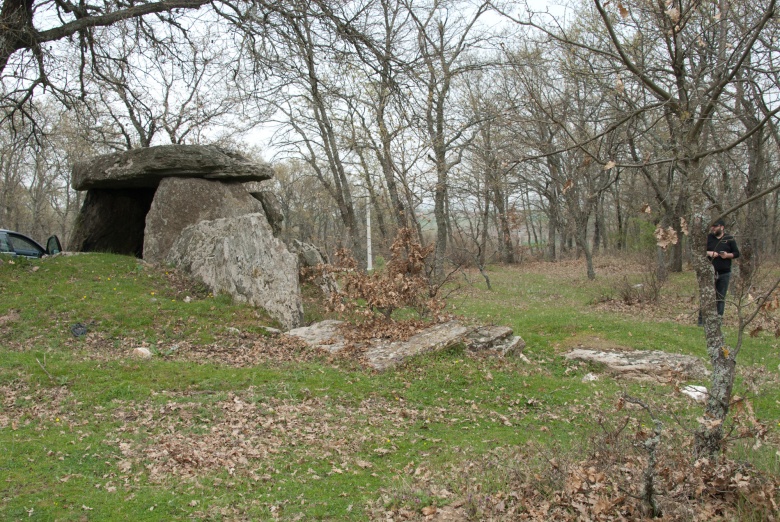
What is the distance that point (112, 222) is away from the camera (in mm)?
15078

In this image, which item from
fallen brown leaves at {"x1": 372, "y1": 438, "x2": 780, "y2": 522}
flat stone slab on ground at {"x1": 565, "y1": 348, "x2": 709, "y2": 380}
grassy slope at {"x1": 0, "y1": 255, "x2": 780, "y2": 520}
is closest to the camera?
fallen brown leaves at {"x1": 372, "y1": 438, "x2": 780, "y2": 522}

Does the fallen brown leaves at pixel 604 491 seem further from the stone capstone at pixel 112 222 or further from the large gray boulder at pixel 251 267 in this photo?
the stone capstone at pixel 112 222

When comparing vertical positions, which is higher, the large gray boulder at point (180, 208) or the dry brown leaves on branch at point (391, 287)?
the large gray boulder at point (180, 208)

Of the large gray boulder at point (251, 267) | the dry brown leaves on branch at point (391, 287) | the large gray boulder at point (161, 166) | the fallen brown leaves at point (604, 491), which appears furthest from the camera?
the large gray boulder at point (161, 166)

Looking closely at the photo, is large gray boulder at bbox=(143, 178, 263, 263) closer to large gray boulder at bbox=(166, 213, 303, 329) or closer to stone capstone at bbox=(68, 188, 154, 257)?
large gray boulder at bbox=(166, 213, 303, 329)

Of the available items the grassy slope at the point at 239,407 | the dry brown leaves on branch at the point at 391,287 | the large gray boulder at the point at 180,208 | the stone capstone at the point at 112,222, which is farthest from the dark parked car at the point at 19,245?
the dry brown leaves on branch at the point at 391,287

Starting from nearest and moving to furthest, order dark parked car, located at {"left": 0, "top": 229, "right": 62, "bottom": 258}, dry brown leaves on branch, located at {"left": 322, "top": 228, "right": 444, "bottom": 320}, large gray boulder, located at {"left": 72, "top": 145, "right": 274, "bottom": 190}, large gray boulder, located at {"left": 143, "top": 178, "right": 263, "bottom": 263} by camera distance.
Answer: dry brown leaves on branch, located at {"left": 322, "top": 228, "right": 444, "bottom": 320}
large gray boulder, located at {"left": 143, "top": 178, "right": 263, "bottom": 263}
large gray boulder, located at {"left": 72, "top": 145, "right": 274, "bottom": 190}
dark parked car, located at {"left": 0, "top": 229, "right": 62, "bottom": 258}

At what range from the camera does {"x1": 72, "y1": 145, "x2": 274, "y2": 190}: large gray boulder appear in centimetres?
1323

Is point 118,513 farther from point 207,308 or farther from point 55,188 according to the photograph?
point 55,188

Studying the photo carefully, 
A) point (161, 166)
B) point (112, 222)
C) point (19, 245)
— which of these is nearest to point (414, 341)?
point (161, 166)

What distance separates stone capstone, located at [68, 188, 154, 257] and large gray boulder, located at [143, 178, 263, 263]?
1779 mm

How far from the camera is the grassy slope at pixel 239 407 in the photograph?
4.65 m

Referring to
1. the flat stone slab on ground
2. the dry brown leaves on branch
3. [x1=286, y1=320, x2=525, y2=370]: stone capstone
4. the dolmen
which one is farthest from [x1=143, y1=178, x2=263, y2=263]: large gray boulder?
the flat stone slab on ground

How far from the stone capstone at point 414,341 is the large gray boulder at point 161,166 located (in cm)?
539
